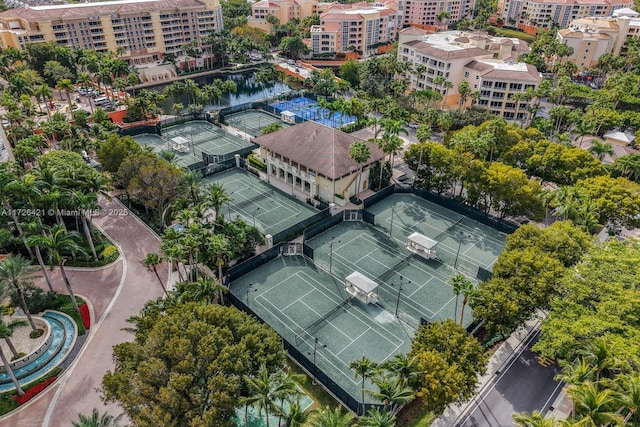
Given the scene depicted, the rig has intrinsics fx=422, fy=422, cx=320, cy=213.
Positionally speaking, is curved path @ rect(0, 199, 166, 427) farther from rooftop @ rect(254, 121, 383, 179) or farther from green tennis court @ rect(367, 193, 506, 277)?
green tennis court @ rect(367, 193, 506, 277)

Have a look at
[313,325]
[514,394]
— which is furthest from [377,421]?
[514,394]

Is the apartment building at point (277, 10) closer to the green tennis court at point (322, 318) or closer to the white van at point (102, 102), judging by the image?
the white van at point (102, 102)

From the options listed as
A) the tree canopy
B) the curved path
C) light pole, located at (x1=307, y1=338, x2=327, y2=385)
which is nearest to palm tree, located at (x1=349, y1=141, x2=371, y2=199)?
light pole, located at (x1=307, y1=338, x2=327, y2=385)

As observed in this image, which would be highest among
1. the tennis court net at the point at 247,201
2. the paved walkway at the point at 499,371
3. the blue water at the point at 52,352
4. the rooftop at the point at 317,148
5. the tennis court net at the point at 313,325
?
the rooftop at the point at 317,148

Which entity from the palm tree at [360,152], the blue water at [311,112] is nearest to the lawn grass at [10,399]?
the palm tree at [360,152]

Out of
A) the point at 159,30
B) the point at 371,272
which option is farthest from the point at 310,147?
the point at 159,30

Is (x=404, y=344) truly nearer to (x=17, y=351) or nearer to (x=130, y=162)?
(x=17, y=351)
